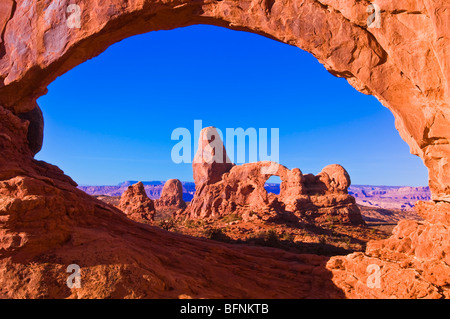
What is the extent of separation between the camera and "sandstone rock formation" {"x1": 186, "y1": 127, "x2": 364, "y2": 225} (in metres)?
29.3

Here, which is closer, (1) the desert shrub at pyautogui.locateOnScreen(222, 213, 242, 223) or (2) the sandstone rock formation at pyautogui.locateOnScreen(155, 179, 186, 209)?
(1) the desert shrub at pyautogui.locateOnScreen(222, 213, 242, 223)

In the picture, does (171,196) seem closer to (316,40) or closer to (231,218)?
(231,218)

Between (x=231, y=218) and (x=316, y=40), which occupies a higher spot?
(x=316, y=40)

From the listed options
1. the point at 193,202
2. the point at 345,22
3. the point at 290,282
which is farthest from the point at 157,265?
the point at 193,202

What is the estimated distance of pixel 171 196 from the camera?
169 ft

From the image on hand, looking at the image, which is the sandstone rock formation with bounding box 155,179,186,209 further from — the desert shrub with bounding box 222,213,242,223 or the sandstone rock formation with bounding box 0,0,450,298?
the sandstone rock formation with bounding box 0,0,450,298

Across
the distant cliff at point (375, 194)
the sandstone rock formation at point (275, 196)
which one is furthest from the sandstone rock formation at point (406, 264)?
the distant cliff at point (375, 194)

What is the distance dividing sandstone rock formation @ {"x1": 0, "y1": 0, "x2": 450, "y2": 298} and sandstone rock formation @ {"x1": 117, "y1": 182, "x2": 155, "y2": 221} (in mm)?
14620

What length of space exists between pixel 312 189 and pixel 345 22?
28597 millimetres

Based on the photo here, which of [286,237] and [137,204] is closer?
[286,237]

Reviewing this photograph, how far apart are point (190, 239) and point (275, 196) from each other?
86.3ft

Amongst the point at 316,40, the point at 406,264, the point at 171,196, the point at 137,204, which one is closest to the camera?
the point at 406,264

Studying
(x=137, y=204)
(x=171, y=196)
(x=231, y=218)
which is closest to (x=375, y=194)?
(x=171, y=196)

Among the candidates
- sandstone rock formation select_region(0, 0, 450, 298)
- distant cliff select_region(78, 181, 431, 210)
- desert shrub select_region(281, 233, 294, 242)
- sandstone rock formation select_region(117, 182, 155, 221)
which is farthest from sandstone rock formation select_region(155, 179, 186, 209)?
distant cliff select_region(78, 181, 431, 210)
